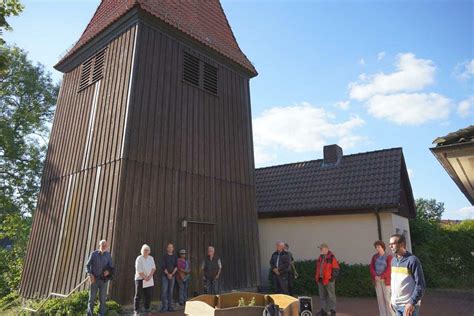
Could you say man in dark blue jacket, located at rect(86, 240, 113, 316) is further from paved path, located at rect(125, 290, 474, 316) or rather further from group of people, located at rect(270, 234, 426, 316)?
group of people, located at rect(270, 234, 426, 316)

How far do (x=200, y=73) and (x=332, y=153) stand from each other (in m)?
7.71

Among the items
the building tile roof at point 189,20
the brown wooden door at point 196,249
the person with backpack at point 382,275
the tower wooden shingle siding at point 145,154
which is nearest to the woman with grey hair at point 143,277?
the tower wooden shingle siding at point 145,154

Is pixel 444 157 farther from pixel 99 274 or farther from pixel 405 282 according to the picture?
pixel 99 274

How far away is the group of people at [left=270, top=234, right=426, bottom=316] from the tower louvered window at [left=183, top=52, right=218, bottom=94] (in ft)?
20.5

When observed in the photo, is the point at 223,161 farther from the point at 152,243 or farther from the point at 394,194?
the point at 394,194

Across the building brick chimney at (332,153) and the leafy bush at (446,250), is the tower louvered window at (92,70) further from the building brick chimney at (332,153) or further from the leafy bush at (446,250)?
the leafy bush at (446,250)

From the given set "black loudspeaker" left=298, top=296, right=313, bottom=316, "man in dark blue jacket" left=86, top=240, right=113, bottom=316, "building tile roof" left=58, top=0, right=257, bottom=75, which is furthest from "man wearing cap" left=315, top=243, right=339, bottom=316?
"building tile roof" left=58, top=0, right=257, bottom=75

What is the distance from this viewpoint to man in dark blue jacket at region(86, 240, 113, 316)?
7.74 m

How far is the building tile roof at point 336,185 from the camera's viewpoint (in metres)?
13.6

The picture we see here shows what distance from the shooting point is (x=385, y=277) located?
7398 mm

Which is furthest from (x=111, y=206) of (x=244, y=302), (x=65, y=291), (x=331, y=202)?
(x=331, y=202)

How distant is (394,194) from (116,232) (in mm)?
9758

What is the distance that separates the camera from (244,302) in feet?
16.3

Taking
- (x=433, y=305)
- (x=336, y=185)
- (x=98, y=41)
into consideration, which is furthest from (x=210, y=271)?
(x=98, y=41)
